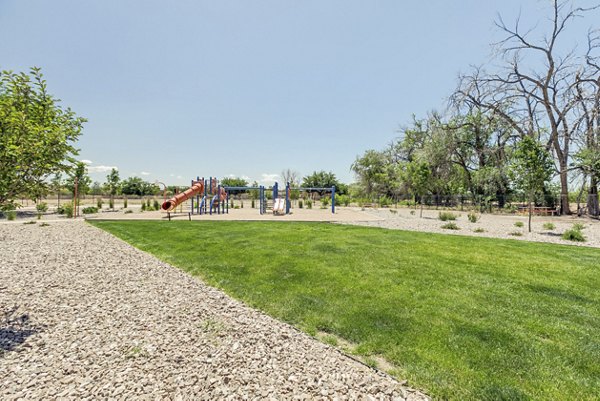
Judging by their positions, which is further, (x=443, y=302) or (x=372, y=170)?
(x=372, y=170)

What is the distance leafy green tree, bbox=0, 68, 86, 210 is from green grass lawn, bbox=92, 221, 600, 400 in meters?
3.29

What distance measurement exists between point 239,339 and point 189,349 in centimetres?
58

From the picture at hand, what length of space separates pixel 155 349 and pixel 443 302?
165 inches

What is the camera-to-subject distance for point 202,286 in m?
5.52

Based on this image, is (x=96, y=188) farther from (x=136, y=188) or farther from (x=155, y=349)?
(x=155, y=349)

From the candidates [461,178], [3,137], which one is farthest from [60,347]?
[461,178]

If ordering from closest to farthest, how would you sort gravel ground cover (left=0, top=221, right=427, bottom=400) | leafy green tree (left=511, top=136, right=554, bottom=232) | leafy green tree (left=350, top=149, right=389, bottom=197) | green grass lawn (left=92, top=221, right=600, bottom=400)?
gravel ground cover (left=0, top=221, right=427, bottom=400), green grass lawn (left=92, top=221, right=600, bottom=400), leafy green tree (left=511, top=136, right=554, bottom=232), leafy green tree (left=350, top=149, right=389, bottom=197)

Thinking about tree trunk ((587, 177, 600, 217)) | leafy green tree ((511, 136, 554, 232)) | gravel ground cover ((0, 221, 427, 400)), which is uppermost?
leafy green tree ((511, 136, 554, 232))

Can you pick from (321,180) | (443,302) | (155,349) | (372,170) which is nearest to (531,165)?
(443,302)

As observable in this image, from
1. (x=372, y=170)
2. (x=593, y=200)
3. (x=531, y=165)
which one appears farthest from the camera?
(x=372, y=170)

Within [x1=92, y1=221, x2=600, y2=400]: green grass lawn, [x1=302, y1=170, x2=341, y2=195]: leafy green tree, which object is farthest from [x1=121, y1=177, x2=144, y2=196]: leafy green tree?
A: [x1=92, y1=221, x2=600, y2=400]: green grass lawn

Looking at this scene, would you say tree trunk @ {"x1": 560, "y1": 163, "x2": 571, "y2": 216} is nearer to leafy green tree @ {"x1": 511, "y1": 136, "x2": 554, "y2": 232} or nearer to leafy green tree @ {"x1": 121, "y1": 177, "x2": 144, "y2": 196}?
leafy green tree @ {"x1": 511, "y1": 136, "x2": 554, "y2": 232}

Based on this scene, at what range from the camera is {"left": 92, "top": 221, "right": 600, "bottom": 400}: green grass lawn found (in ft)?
9.38

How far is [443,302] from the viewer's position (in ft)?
15.1
